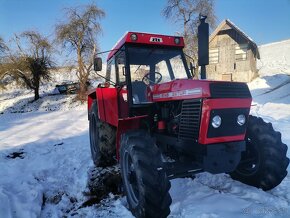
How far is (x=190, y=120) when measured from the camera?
345cm

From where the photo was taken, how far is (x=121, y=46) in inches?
182

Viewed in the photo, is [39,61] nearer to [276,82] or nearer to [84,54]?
[84,54]

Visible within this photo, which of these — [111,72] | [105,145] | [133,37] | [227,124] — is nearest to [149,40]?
[133,37]

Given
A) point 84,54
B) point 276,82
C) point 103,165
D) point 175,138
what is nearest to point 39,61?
point 84,54

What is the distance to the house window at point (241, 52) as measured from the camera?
24.3m

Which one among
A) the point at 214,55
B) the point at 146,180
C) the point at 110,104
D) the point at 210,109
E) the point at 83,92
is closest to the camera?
the point at 146,180

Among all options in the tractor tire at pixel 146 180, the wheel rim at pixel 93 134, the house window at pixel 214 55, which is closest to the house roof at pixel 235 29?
the house window at pixel 214 55

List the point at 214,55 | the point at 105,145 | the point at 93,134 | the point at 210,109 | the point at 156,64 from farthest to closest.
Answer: the point at 214,55 < the point at 93,134 < the point at 105,145 < the point at 156,64 < the point at 210,109

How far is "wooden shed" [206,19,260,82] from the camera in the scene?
24044 millimetres

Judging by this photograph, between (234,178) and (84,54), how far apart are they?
70.8 ft

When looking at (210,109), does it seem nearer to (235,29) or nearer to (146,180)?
(146,180)

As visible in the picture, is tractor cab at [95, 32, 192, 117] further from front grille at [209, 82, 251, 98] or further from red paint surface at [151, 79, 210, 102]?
front grille at [209, 82, 251, 98]

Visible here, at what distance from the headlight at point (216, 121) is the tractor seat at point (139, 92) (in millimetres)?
1499

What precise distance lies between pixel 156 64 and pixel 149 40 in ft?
1.53
